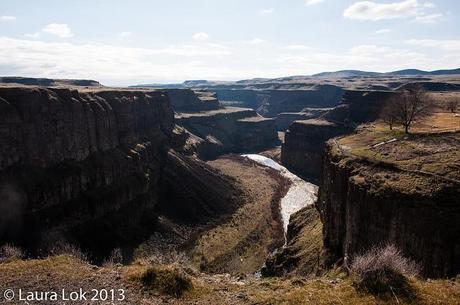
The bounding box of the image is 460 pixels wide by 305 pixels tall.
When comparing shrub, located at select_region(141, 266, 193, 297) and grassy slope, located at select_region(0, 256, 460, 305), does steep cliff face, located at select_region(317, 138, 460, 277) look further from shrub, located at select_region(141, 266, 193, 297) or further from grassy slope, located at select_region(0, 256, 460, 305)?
shrub, located at select_region(141, 266, 193, 297)

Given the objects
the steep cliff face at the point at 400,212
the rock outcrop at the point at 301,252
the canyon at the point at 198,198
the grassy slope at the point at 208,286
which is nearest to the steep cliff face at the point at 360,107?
the canyon at the point at 198,198

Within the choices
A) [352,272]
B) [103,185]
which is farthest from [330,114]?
[352,272]

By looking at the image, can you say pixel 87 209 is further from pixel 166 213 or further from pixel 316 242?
pixel 316 242

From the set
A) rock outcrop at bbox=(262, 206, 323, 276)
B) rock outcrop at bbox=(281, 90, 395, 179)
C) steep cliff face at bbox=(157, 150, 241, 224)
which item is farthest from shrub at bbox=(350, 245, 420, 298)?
rock outcrop at bbox=(281, 90, 395, 179)

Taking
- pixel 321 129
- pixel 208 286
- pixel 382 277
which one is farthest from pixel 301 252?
pixel 321 129

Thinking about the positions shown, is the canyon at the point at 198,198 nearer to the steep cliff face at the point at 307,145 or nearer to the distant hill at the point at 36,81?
the steep cliff face at the point at 307,145

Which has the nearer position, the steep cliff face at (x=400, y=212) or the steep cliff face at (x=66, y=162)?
the steep cliff face at (x=400, y=212)

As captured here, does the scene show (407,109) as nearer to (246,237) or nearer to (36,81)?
(246,237)
